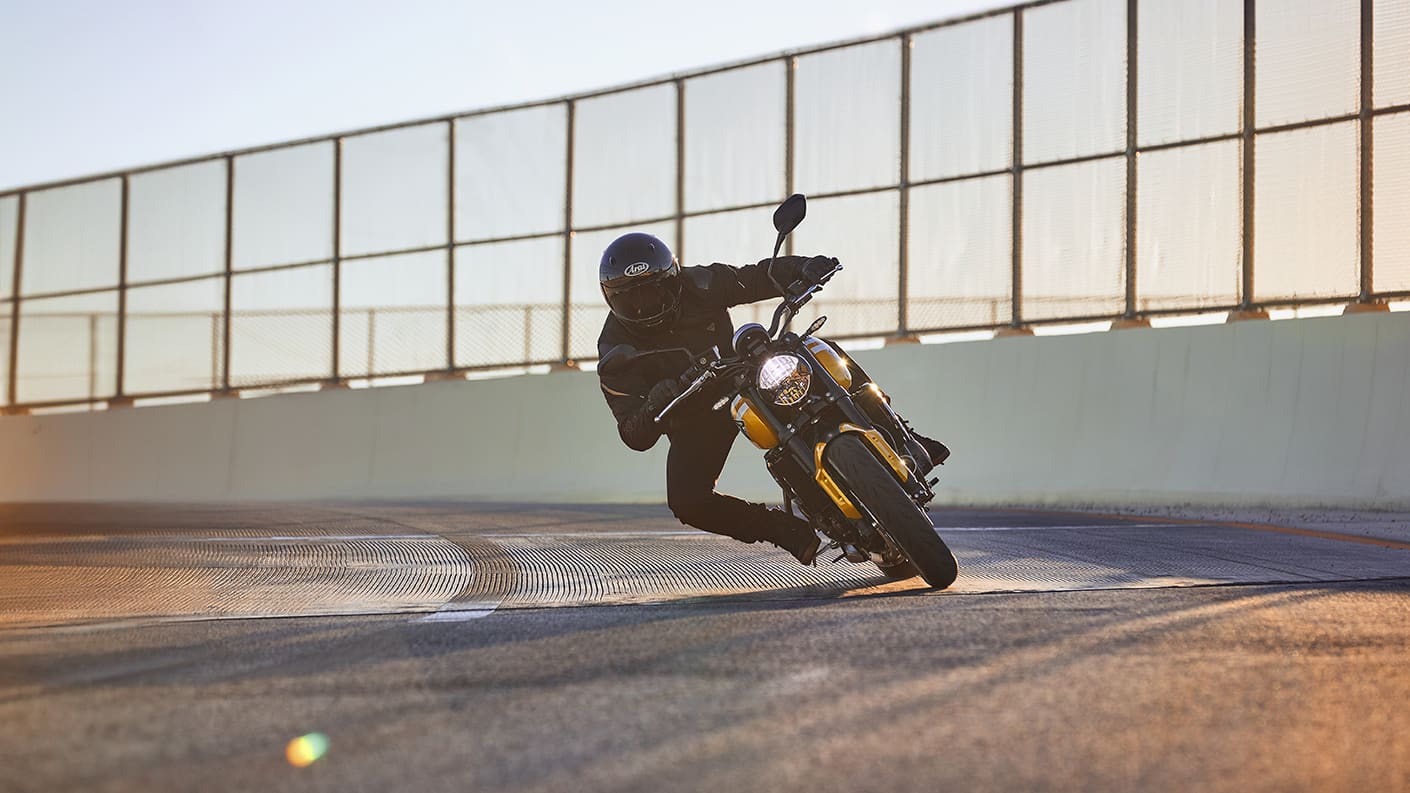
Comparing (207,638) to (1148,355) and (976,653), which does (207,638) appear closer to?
(976,653)

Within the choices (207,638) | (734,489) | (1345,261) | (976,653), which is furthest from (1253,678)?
(734,489)

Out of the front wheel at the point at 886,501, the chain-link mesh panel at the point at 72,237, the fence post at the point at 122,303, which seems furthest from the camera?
the chain-link mesh panel at the point at 72,237

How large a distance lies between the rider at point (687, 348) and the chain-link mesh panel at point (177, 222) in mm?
17593

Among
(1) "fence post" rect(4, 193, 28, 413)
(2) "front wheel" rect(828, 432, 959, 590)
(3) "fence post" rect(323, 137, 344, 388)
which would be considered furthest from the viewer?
(1) "fence post" rect(4, 193, 28, 413)

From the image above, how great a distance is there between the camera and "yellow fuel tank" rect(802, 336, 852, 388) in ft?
21.9

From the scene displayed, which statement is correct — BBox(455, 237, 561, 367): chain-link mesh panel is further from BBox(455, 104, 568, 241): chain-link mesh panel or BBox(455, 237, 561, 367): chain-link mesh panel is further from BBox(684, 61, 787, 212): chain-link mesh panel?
BBox(684, 61, 787, 212): chain-link mesh panel

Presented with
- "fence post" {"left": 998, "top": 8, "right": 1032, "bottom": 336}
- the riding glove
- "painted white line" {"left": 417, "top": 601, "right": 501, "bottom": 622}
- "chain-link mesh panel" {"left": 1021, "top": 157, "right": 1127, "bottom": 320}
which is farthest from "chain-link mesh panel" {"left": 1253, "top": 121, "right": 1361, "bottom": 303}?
"painted white line" {"left": 417, "top": 601, "right": 501, "bottom": 622}

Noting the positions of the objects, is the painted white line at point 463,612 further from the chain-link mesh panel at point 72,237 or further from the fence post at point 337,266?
the chain-link mesh panel at point 72,237

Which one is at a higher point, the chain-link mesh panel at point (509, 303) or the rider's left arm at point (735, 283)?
the chain-link mesh panel at point (509, 303)

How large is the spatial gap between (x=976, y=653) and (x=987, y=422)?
10.6m

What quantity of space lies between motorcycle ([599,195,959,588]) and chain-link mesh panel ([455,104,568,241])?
1397 cm

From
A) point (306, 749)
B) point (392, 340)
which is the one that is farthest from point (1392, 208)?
point (392, 340)

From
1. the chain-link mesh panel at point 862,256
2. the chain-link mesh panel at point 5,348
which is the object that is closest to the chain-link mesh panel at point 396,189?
the chain-link mesh panel at point 862,256

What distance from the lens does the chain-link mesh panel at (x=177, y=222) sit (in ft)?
77.6
